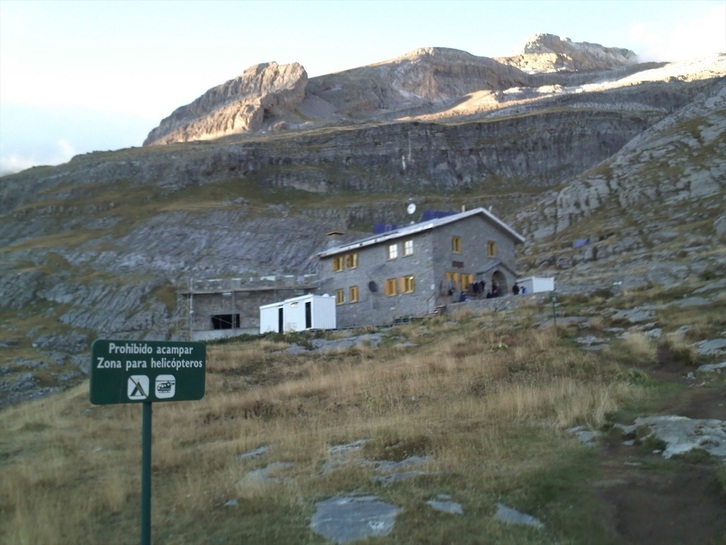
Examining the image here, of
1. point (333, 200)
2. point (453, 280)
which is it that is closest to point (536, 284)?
point (453, 280)

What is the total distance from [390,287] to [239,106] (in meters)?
119

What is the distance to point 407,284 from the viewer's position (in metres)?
39.2

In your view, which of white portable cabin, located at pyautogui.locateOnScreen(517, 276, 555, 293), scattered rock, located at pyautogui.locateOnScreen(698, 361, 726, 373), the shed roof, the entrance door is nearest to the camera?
scattered rock, located at pyautogui.locateOnScreen(698, 361, 726, 373)

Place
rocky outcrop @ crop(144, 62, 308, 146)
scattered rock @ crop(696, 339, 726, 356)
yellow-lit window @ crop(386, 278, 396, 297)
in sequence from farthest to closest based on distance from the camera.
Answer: rocky outcrop @ crop(144, 62, 308, 146)
yellow-lit window @ crop(386, 278, 396, 297)
scattered rock @ crop(696, 339, 726, 356)

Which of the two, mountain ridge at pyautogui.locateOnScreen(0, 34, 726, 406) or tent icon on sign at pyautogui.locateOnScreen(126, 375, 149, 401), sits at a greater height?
mountain ridge at pyautogui.locateOnScreen(0, 34, 726, 406)

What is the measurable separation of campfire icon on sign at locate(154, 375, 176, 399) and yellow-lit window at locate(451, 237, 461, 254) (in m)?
32.4

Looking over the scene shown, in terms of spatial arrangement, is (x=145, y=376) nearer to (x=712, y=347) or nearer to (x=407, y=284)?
(x=712, y=347)

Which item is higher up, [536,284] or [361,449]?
[536,284]

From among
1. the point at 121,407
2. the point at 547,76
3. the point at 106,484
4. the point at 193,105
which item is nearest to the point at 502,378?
the point at 106,484

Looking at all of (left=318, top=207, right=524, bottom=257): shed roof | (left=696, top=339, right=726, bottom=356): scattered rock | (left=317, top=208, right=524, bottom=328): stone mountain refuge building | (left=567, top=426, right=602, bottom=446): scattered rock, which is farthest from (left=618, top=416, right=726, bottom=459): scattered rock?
(left=318, top=207, right=524, bottom=257): shed roof

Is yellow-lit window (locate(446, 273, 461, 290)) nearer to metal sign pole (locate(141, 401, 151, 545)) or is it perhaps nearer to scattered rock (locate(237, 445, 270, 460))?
scattered rock (locate(237, 445, 270, 460))

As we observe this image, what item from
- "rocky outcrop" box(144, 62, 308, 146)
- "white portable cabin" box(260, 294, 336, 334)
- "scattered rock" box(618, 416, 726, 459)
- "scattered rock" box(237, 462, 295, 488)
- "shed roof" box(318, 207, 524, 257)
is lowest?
"scattered rock" box(237, 462, 295, 488)

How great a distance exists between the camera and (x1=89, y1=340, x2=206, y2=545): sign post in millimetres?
6660

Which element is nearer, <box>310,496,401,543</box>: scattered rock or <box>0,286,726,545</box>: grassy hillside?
<box>310,496,401,543</box>: scattered rock
